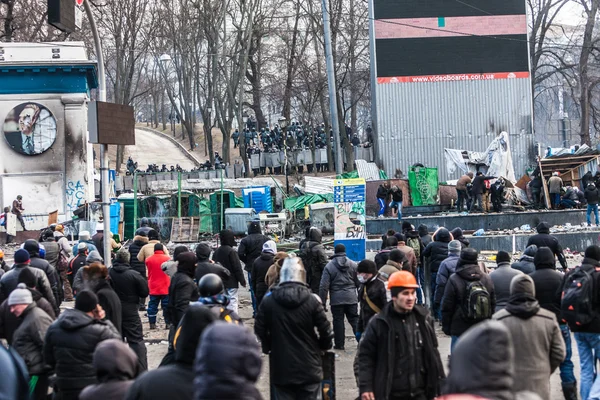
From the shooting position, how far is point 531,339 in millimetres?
7184

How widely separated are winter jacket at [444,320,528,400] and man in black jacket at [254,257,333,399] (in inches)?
154

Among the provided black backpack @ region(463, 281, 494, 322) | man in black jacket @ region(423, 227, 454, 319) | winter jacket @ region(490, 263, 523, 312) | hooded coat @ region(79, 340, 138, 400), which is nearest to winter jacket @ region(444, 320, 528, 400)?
hooded coat @ region(79, 340, 138, 400)

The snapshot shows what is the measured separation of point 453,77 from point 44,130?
1620cm

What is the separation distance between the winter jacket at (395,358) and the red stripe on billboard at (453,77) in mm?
31271

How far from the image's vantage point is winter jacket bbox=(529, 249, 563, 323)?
33.3ft

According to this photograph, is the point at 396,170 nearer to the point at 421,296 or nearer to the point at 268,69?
the point at 421,296

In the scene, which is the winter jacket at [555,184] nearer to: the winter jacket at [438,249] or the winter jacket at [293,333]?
the winter jacket at [438,249]

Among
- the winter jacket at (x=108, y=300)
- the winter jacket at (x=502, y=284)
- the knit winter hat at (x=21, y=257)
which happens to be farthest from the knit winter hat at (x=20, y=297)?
the winter jacket at (x=502, y=284)

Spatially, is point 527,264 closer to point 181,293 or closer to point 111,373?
point 181,293

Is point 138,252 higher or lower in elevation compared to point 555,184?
lower

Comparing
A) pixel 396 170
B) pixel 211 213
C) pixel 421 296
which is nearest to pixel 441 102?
pixel 396 170

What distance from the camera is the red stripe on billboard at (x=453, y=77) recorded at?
3794 cm

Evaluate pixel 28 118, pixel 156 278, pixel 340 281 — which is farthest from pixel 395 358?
pixel 28 118

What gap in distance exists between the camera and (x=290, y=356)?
25.7 ft
